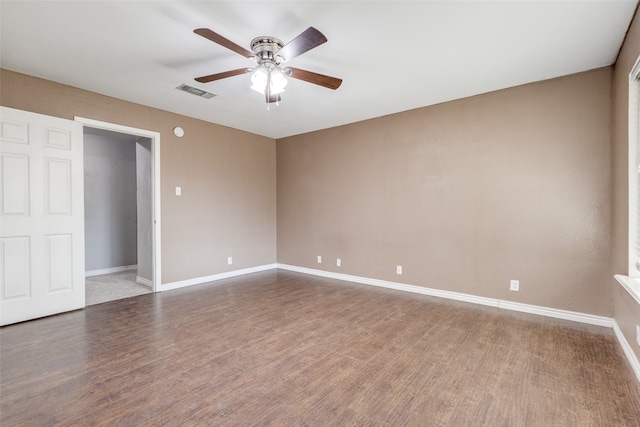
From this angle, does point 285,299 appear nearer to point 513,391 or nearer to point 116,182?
point 513,391

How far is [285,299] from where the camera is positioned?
3.85 m

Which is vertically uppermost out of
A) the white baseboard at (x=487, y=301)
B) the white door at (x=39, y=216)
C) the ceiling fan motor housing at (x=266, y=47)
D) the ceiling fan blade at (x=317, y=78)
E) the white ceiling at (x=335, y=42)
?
the white ceiling at (x=335, y=42)

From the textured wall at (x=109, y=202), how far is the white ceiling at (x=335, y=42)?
2538 mm

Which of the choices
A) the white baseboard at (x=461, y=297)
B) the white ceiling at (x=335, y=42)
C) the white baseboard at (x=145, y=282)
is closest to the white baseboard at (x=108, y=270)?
the white baseboard at (x=145, y=282)

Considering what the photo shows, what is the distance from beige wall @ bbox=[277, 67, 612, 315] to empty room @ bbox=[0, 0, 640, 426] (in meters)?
0.02

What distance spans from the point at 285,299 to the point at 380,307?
1227mm

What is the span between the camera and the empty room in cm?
195

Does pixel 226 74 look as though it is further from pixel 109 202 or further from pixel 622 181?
pixel 109 202

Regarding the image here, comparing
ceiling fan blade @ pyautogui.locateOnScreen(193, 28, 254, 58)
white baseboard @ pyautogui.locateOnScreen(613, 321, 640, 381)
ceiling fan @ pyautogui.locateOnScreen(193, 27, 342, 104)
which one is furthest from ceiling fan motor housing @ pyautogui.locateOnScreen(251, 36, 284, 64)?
white baseboard @ pyautogui.locateOnScreen(613, 321, 640, 381)

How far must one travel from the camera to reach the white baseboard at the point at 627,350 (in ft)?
6.73

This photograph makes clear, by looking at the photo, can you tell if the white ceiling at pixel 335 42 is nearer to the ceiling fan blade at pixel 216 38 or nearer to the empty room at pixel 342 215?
the empty room at pixel 342 215

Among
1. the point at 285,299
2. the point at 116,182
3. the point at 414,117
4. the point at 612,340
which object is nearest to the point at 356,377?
the point at 285,299

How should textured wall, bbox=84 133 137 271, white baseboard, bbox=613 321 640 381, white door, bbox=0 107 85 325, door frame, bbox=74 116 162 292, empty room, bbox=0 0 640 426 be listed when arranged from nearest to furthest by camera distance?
empty room, bbox=0 0 640 426, white baseboard, bbox=613 321 640 381, white door, bbox=0 107 85 325, door frame, bbox=74 116 162 292, textured wall, bbox=84 133 137 271

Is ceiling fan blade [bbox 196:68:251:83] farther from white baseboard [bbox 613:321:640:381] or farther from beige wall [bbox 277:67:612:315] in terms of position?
white baseboard [bbox 613:321:640:381]
